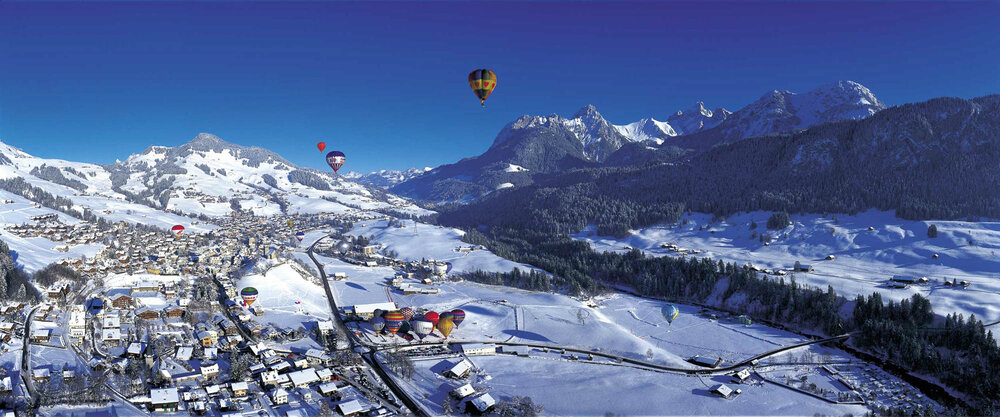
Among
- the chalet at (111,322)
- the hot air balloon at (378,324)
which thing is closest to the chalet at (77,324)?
the chalet at (111,322)

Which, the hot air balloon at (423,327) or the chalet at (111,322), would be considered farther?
the hot air balloon at (423,327)

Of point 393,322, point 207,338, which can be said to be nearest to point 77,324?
point 207,338

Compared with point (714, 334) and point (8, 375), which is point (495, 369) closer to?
point (714, 334)

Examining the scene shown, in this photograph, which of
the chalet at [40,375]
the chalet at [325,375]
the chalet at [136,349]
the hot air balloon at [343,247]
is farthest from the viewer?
the hot air balloon at [343,247]

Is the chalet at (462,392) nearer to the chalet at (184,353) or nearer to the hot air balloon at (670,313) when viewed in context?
the chalet at (184,353)

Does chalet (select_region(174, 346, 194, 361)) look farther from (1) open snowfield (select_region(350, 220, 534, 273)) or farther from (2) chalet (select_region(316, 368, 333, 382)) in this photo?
(1) open snowfield (select_region(350, 220, 534, 273))

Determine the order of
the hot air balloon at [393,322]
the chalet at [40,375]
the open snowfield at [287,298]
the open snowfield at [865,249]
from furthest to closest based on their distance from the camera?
the open snowfield at [865,249] → the open snowfield at [287,298] → the hot air balloon at [393,322] → the chalet at [40,375]

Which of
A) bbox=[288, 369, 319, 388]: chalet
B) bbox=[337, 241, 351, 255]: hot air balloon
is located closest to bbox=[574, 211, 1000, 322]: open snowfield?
bbox=[337, 241, 351, 255]: hot air balloon

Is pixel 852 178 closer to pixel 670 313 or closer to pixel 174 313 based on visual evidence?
pixel 670 313
